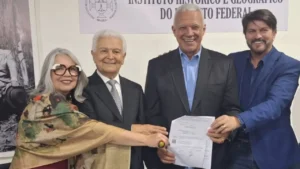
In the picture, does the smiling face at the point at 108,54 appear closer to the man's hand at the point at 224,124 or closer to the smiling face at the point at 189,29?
the smiling face at the point at 189,29

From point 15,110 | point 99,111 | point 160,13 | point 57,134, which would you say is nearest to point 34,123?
point 57,134

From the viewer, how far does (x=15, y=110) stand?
90.4 inches

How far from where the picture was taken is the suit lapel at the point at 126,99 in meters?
1.67

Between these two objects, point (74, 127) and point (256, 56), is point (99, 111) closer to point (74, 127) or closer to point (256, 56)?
point (74, 127)

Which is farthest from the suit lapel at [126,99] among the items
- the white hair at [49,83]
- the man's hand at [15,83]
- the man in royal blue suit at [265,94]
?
the man's hand at [15,83]

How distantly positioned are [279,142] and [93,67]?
1.35m

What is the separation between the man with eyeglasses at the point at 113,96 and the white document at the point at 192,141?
77mm

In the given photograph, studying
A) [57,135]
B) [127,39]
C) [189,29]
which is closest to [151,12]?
[127,39]

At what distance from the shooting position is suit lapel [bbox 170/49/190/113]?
1.69 meters

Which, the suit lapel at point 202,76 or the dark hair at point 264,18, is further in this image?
the dark hair at point 264,18

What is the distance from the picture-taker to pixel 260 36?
180cm

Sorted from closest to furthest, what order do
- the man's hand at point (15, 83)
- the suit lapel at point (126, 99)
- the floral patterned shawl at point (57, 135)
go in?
the floral patterned shawl at point (57, 135) < the suit lapel at point (126, 99) < the man's hand at point (15, 83)

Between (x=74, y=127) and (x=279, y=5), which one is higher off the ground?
(x=279, y=5)

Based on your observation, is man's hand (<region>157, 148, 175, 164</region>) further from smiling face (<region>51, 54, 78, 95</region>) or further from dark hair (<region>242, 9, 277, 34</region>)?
dark hair (<region>242, 9, 277, 34</region>)
